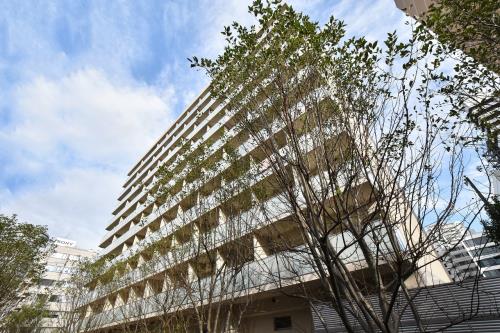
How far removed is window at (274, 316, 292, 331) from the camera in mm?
11052

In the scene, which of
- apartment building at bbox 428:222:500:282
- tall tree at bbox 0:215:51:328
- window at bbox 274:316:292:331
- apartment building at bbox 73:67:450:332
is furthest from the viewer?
tall tree at bbox 0:215:51:328

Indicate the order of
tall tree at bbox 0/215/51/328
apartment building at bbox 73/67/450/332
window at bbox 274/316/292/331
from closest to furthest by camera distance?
→ apartment building at bbox 73/67/450/332 < window at bbox 274/316/292/331 < tall tree at bbox 0/215/51/328

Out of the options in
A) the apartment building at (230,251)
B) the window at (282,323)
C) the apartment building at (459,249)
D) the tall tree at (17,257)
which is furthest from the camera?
the tall tree at (17,257)

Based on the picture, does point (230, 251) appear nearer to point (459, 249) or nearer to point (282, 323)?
Result: point (282, 323)

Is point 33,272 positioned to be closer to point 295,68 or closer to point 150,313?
point 150,313

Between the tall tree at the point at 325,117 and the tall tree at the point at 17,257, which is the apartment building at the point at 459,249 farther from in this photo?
the tall tree at the point at 17,257

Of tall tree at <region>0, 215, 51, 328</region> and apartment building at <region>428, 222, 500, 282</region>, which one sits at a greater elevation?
tall tree at <region>0, 215, 51, 328</region>

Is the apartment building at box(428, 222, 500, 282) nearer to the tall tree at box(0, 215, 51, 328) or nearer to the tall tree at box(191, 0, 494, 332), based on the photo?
the tall tree at box(191, 0, 494, 332)

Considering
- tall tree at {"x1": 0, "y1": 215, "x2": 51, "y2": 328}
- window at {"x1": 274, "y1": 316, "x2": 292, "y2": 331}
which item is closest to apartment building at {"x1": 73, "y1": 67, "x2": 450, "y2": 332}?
window at {"x1": 274, "y1": 316, "x2": 292, "y2": 331}

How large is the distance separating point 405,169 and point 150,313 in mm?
14987

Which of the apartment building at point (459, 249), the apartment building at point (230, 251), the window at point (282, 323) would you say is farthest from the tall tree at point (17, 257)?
the apartment building at point (459, 249)

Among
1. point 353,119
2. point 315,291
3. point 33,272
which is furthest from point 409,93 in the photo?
point 33,272

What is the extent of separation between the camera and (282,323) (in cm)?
1128

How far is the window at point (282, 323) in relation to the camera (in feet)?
36.3
